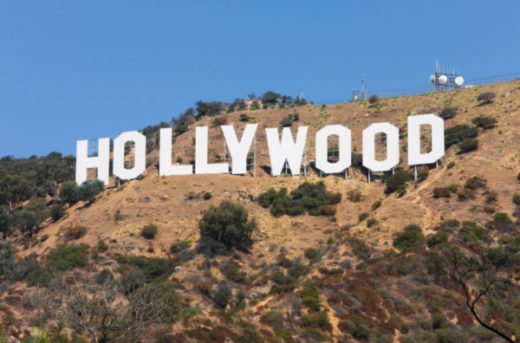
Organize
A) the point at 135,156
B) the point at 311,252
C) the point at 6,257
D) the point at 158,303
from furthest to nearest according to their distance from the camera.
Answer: the point at 135,156 < the point at 6,257 < the point at 311,252 < the point at 158,303

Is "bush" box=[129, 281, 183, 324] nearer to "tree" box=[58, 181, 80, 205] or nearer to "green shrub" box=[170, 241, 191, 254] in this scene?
"green shrub" box=[170, 241, 191, 254]

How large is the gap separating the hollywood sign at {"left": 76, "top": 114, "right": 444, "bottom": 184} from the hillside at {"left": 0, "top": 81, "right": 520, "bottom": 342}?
124 centimetres

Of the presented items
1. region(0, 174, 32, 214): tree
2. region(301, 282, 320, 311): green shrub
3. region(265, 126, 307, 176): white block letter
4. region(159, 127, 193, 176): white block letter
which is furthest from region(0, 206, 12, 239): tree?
region(301, 282, 320, 311): green shrub

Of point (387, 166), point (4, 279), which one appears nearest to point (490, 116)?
point (387, 166)

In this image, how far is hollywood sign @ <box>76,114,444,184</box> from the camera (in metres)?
62.2

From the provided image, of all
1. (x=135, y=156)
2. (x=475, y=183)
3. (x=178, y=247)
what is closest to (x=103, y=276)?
(x=178, y=247)

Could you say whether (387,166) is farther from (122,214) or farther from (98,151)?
(98,151)

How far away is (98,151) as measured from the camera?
2766 inches

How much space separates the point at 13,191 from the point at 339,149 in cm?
3539

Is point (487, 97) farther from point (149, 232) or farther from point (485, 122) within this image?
point (149, 232)

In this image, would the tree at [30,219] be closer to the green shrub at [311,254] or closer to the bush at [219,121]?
the bush at [219,121]

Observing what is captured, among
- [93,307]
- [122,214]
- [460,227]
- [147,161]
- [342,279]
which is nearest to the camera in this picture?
[93,307]

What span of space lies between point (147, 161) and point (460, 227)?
125 feet

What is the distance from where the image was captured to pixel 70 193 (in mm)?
69250
